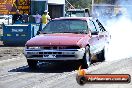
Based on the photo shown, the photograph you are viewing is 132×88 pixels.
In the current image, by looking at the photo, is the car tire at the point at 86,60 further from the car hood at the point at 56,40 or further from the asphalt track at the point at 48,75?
the car hood at the point at 56,40

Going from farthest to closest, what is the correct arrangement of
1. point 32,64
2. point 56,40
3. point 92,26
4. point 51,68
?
1. point 92,26
2. point 51,68
3. point 32,64
4. point 56,40

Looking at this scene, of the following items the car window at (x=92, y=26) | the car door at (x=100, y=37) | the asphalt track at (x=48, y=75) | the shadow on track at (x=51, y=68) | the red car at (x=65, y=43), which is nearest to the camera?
the asphalt track at (x=48, y=75)

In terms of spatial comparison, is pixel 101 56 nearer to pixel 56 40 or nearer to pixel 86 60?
pixel 86 60

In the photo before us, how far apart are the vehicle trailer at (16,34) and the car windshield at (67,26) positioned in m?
9.25

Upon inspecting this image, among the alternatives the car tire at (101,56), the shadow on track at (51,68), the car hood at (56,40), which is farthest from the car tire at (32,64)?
the car tire at (101,56)

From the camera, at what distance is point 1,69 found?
11.4 m

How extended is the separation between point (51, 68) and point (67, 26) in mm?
1373

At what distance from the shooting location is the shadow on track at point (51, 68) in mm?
10914

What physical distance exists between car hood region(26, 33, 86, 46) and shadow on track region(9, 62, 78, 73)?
763 mm

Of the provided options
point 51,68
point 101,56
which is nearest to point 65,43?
point 51,68

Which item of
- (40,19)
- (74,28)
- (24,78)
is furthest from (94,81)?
(40,19)

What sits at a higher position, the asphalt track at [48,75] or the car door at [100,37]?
the car door at [100,37]

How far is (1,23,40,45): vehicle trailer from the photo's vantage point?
21.2 meters

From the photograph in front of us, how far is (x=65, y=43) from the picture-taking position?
10570 millimetres
